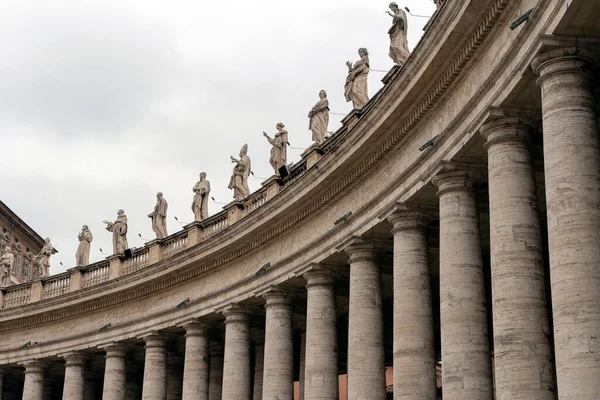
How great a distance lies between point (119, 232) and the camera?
6706 centimetres

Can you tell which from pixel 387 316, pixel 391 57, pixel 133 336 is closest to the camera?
pixel 391 57

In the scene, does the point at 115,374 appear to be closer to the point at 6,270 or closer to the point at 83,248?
the point at 83,248

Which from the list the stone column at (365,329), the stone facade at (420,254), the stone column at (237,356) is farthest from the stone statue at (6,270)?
the stone column at (365,329)

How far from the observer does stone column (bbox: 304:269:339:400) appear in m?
43.9

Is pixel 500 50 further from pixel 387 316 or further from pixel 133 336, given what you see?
pixel 133 336

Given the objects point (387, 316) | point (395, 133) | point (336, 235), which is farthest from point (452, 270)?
point (387, 316)

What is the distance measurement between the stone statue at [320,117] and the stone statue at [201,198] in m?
12.9

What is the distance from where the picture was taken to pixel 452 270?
32.3 meters

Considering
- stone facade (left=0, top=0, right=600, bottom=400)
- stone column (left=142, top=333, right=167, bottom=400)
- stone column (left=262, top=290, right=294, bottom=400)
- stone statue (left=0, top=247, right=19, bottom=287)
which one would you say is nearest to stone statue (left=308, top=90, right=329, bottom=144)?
stone facade (left=0, top=0, right=600, bottom=400)

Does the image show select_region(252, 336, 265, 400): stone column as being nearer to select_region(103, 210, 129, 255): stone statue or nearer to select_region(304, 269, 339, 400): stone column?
select_region(103, 210, 129, 255): stone statue

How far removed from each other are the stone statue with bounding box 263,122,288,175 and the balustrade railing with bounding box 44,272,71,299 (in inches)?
839

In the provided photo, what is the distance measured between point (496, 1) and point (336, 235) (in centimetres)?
1633

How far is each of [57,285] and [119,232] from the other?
20.7 feet

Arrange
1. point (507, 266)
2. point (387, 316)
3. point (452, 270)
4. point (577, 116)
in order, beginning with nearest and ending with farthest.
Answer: point (577, 116), point (507, 266), point (452, 270), point (387, 316)
